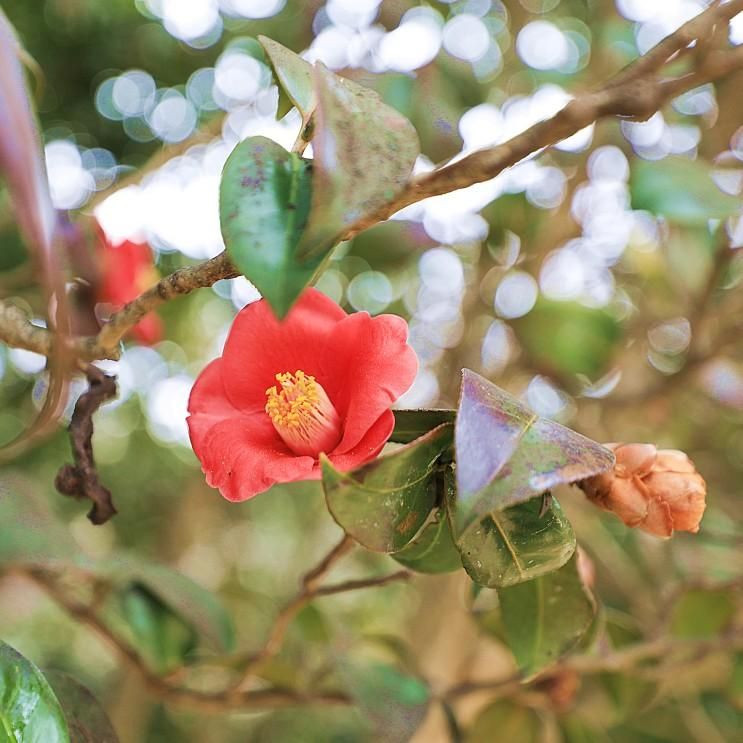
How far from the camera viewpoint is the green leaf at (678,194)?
68 cm

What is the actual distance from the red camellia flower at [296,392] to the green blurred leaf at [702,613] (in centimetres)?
67

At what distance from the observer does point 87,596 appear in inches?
43.2

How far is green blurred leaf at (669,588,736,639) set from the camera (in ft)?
3.33

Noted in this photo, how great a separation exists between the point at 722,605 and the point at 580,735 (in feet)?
0.79

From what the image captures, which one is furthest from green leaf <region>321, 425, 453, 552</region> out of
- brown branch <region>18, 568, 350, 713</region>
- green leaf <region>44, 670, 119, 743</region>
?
brown branch <region>18, 568, 350, 713</region>

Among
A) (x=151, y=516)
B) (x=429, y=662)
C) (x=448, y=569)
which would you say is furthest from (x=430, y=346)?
(x=151, y=516)

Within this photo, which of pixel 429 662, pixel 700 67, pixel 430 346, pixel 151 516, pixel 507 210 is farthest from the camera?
pixel 151 516

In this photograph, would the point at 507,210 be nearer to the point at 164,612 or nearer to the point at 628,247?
the point at 628,247

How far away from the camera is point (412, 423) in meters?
0.49

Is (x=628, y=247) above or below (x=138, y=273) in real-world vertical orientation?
below

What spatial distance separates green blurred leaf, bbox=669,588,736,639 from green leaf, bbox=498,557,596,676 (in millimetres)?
483

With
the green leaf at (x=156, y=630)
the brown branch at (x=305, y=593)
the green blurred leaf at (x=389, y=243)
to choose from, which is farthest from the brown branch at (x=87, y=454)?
the green blurred leaf at (x=389, y=243)

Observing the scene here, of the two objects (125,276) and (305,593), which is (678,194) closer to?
(305,593)

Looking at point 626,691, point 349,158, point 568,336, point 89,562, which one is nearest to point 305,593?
point 89,562
